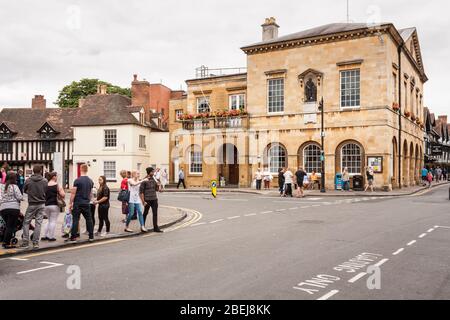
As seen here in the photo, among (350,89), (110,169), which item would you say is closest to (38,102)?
(110,169)

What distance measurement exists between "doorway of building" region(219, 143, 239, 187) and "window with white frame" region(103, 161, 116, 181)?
1093cm

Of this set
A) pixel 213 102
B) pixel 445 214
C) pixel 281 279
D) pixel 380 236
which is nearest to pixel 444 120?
pixel 213 102

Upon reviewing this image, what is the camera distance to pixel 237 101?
37.7 meters

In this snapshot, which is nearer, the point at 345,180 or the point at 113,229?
the point at 113,229

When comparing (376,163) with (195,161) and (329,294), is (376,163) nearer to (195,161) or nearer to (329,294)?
(195,161)

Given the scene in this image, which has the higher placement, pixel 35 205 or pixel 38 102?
pixel 38 102

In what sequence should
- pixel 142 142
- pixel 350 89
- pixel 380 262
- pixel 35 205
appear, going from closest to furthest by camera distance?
1. pixel 380 262
2. pixel 35 205
3. pixel 350 89
4. pixel 142 142

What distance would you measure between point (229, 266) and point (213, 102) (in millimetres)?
31431

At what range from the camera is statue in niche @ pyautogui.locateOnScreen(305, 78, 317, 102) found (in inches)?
1291

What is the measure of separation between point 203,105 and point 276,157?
29.5ft

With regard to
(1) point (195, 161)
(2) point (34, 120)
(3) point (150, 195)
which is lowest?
(3) point (150, 195)

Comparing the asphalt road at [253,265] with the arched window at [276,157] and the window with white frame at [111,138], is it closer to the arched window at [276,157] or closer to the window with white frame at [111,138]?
the arched window at [276,157]

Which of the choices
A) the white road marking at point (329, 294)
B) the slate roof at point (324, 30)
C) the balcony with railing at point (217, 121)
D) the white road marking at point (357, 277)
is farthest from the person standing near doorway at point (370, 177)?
the white road marking at point (329, 294)

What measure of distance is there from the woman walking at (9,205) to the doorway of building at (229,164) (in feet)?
93.4
